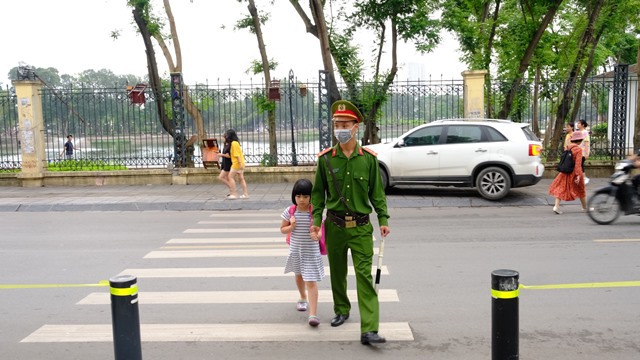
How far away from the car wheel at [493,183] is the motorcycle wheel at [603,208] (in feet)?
8.99

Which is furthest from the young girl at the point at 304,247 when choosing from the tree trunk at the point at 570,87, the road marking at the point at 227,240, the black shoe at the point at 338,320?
the tree trunk at the point at 570,87

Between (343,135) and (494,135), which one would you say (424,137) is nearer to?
(494,135)

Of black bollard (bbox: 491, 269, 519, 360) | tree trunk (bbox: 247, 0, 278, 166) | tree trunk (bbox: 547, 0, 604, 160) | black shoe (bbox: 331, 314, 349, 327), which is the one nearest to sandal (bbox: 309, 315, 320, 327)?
black shoe (bbox: 331, 314, 349, 327)

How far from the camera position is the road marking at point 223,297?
6.14 meters

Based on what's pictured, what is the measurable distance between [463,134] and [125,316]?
35.3 ft

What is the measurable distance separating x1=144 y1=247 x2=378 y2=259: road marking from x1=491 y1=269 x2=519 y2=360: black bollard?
14.5 ft

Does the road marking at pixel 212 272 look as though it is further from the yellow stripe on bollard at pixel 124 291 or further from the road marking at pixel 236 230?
the yellow stripe on bollard at pixel 124 291

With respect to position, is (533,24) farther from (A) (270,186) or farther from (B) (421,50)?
(A) (270,186)

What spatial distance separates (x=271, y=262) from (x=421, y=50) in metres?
11.5

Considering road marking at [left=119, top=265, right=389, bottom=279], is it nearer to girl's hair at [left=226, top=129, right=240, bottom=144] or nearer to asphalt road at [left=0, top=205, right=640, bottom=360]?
asphalt road at [left=0, top=205, right=640, bottom=360]

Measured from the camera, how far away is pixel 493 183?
13133mm

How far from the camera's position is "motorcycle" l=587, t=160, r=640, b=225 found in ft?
33.2

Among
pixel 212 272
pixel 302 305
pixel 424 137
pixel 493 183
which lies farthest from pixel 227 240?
pixel 493 183

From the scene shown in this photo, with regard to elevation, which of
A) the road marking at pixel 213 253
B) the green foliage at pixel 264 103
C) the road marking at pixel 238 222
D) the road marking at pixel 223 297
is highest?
the green foliage at pixel 264 103
